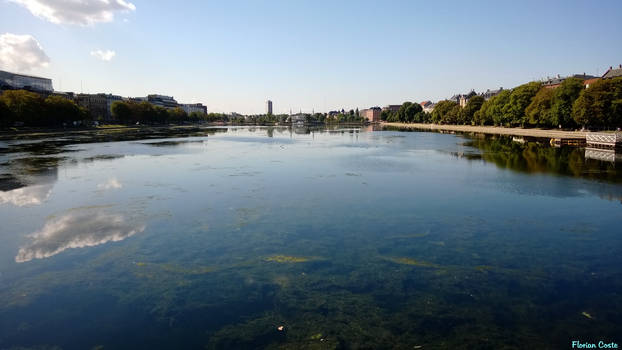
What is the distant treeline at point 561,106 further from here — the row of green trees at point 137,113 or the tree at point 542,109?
the row of green trees at point 137,113

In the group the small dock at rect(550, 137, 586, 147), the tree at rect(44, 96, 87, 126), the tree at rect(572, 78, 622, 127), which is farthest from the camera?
the tree at rect(44, 96, 87, 126)

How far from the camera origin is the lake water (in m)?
8.04

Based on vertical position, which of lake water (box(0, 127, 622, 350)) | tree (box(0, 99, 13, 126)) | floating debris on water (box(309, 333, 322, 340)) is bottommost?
floating debris on water (box(309, 333, 322, 340))

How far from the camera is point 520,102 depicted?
88.1 metres

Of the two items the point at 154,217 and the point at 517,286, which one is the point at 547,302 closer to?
the point at 517,286

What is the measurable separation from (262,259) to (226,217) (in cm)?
537

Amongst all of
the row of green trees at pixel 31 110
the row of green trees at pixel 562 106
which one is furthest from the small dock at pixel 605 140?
the row of green trees at pixel 31 110

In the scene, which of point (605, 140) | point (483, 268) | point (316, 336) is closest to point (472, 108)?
point (605, 140)

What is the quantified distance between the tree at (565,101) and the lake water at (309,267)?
55109mm

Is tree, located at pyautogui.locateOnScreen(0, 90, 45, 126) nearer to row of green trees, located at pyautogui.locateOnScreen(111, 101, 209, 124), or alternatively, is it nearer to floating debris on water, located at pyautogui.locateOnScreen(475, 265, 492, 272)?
row of green trees, located at pyautogui.locateOnScreen(111, 101, 209, 124)

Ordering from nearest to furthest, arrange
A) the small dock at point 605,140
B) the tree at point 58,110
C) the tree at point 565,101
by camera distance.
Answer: the small dock at point 605,140
the tree at point 565,101
the tree at point 58,110

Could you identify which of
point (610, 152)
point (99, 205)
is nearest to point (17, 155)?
point (99, 205)

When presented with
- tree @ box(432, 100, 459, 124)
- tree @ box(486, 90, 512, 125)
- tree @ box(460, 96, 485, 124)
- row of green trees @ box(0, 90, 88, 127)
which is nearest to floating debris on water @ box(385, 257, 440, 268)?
row of green trees @ box(0, 90, 88, 127)

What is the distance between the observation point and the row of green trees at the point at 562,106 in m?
61.7
